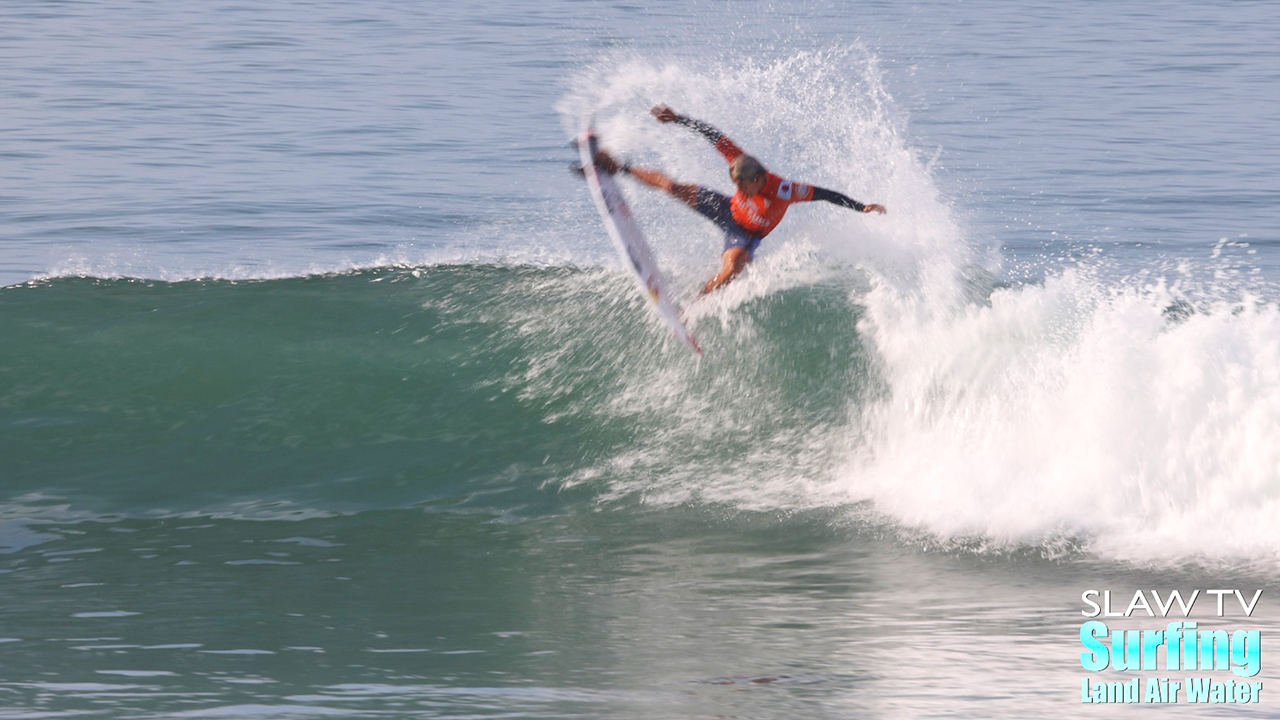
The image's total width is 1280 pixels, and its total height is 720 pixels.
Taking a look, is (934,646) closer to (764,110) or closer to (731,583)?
(731,583)

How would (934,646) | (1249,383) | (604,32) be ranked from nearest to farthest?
(934,646) → (1249,383) → (604,32)

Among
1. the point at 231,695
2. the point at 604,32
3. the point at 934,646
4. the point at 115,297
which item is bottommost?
the point at 231,695

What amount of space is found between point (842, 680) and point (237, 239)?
39.4ft

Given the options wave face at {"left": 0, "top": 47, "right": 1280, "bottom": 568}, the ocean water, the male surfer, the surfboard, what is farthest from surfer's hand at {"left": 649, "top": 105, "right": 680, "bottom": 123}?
the ocean water

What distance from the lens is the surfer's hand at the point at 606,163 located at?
8.80 m

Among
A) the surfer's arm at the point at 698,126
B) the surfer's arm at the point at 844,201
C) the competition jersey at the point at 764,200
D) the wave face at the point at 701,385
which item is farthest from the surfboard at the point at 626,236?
the surfer's arm at the point at 844,201

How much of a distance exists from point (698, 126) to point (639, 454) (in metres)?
1.97

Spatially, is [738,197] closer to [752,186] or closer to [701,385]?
[752,186]

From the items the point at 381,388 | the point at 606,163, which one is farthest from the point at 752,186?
the point at 381,388

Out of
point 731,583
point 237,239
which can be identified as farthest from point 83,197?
point 731,583

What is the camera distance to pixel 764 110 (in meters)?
11.7

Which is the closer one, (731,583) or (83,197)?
(731,583)

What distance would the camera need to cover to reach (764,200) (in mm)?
8586

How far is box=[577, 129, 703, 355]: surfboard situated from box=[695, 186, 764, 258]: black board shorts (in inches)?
18.4
